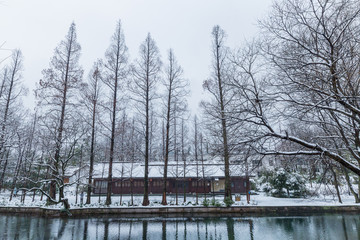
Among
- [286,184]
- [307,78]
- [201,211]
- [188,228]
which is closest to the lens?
[307,78]

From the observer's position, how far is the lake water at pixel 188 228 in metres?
9.22

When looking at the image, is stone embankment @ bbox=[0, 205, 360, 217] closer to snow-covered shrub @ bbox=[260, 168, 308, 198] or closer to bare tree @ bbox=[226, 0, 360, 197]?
snow-covered shrub @ bbox=[260, 168, 308, 198]

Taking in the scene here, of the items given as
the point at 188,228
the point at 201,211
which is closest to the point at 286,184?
the point at 201,211

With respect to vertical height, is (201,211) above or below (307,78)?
below

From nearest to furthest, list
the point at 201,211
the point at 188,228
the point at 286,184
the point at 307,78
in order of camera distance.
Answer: the point at 307,78
the point at 188,228
the point at 201,211
the point at 286,184

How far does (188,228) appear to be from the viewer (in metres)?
10.7

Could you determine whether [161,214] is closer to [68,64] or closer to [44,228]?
[44,228]

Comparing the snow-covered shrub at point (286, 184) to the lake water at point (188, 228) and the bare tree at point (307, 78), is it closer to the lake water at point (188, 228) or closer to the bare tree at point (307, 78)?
the lake water at point (188, 228)

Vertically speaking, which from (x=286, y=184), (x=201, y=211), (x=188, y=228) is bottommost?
(x=188, y=228)

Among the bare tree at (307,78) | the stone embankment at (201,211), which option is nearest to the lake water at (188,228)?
the stone embankment at (201,211)

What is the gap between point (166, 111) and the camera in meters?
18.1

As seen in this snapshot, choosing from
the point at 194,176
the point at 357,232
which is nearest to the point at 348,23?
the point at 357,232

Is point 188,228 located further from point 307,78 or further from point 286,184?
point 286,184

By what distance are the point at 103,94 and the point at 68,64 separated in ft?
11.5
